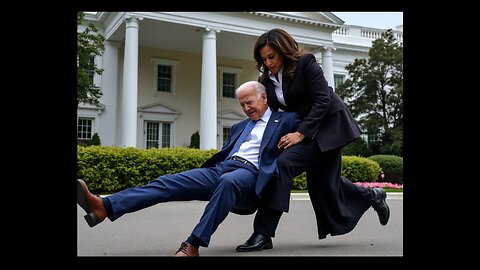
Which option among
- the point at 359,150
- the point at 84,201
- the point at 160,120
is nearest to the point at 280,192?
the point at 84,201

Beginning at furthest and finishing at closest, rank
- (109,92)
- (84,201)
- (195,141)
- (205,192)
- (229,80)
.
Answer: (229,80) → (195,141) → (109,92) → (205,192) → (84,201)

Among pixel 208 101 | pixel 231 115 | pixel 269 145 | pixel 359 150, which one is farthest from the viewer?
pixel 231 115

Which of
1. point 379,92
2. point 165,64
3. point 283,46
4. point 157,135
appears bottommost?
point 283,46

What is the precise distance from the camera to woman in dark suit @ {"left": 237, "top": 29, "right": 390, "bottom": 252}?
13.4 ft

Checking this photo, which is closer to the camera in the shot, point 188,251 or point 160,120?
point 188,251

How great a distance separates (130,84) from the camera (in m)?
20.5

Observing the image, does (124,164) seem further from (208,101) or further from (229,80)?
(229,80)

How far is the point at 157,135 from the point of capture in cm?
2619

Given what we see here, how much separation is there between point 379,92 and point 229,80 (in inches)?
331

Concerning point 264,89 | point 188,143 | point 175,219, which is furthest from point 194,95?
point 264,89

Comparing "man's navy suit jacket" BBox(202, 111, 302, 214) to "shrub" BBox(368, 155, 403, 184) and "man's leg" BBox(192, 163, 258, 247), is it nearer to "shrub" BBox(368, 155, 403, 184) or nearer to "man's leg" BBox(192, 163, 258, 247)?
"man's leg" BBox(192, 163, 258, 247)

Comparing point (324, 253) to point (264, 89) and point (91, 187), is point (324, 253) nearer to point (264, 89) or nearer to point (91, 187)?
point (264, 89)

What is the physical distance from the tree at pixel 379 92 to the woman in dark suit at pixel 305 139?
21.4m

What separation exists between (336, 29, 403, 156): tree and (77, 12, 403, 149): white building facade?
1.87m
